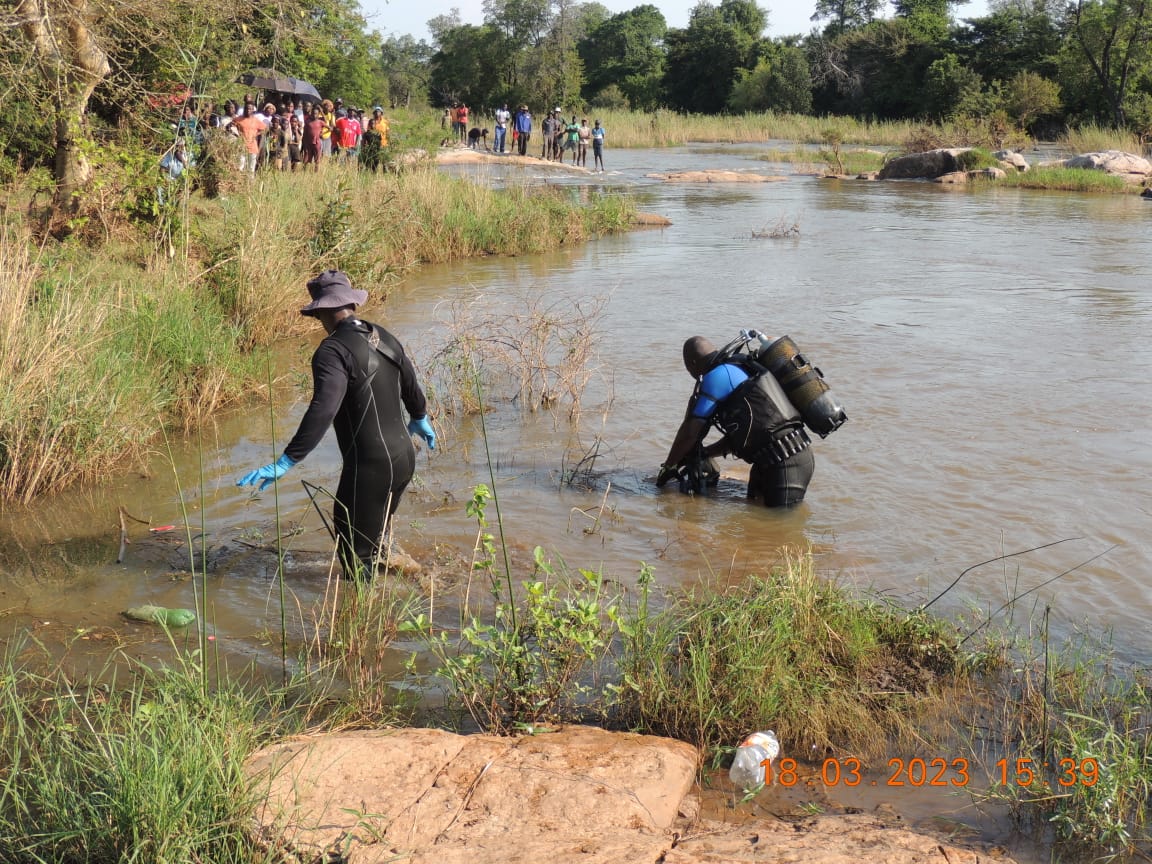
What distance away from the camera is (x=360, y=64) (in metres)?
37.7

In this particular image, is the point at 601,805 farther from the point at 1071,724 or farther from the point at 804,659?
the point at 1071,724

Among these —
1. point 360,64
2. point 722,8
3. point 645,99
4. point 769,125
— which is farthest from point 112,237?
point 722,8

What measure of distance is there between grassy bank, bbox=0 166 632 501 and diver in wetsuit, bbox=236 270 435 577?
7.42ft

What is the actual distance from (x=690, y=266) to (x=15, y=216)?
10095mm

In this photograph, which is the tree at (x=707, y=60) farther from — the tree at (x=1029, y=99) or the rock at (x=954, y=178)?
the rock at (x=954, y=178)

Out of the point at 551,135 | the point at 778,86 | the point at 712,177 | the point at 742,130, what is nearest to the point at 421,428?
the point at 712,177

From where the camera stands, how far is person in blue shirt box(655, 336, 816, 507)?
6.48 metres

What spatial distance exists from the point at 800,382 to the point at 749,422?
1.32 feet

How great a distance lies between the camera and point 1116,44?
45.8 m

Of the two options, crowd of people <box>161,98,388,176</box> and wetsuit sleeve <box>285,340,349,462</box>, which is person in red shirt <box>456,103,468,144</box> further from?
wetsuit sleeve <box>285,340,349,462</box>

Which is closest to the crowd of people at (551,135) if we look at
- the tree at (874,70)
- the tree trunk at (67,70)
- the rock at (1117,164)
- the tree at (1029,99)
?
the rock at (1117,164)
